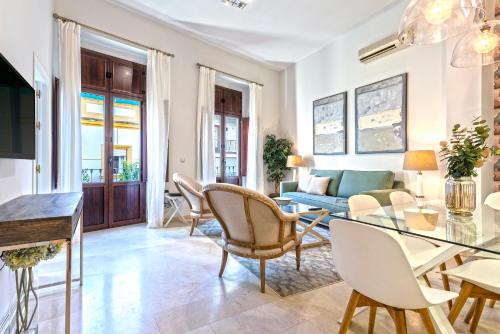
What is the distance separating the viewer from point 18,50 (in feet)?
6.35

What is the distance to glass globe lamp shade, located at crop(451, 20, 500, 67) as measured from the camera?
6.28 ft

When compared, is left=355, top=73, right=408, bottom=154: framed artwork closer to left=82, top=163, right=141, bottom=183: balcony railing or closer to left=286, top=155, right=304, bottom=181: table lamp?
left=286, top=155, right=304, bottom=181: table lamp

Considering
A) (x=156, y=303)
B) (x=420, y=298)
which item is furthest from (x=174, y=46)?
(x=420, y=298)

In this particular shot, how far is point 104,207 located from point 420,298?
13.9 feet

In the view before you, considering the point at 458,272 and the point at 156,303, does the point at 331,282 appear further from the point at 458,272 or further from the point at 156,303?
the point at 156,303

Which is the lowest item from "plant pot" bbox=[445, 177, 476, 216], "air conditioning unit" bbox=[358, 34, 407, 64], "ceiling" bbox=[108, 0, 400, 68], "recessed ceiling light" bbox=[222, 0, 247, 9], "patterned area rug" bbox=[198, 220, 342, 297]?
"patterned area rug" bbox=[198, 220, 342, 297]

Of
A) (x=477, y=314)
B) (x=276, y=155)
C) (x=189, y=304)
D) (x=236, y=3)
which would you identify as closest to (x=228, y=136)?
(x=276, y=155)

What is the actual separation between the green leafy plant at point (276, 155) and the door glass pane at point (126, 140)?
2916 mm

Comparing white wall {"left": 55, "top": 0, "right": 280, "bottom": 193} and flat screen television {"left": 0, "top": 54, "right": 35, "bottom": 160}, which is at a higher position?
white wall {"left": 55, "top": 0, "right": 280, "bottom": 193}

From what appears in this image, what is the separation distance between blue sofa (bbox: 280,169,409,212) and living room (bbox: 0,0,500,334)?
0.09 feet

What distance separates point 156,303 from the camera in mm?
1898

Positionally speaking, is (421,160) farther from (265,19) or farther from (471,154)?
(265,19)

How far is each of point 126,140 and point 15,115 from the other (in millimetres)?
2678

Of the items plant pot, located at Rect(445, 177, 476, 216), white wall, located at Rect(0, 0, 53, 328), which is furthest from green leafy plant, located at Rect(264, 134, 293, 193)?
white wall, located at Rect(0, 0, 53, 328)
